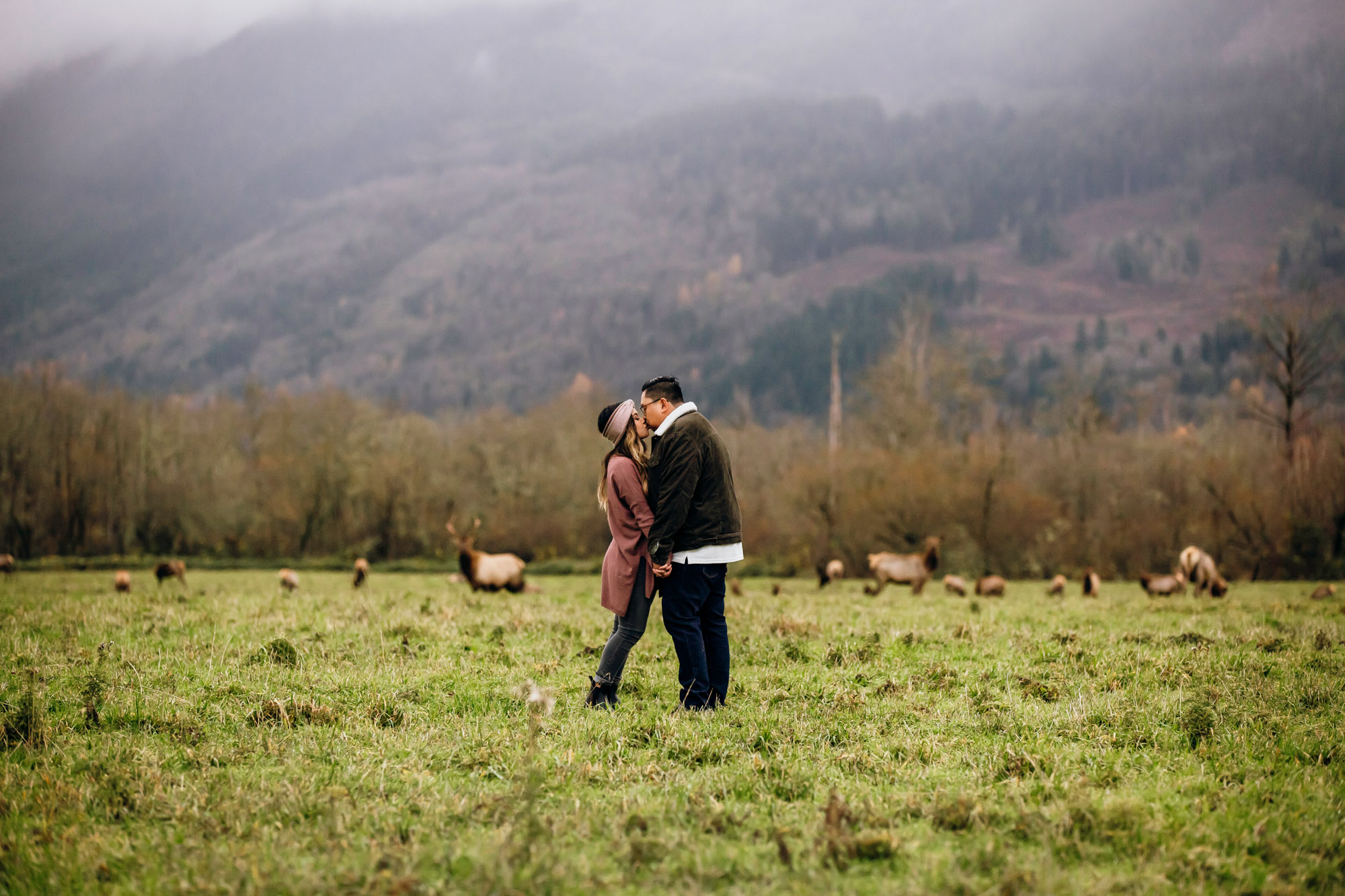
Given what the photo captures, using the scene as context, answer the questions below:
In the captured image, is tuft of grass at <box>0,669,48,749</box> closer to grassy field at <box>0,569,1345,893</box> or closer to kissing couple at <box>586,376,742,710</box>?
grassy field at <box>0,569,1345,893</box>

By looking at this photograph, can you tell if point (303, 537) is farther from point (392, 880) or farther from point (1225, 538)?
point (392, 880)

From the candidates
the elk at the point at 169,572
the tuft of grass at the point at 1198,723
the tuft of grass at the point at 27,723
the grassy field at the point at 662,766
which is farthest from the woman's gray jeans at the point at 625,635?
the elk at the point at 169,572

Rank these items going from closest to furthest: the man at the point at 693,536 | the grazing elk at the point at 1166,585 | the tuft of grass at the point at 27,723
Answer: the tuft of grass at the point at 27,723 < the man at the point at 693,536 < the grazing elk at the point at 1166,585

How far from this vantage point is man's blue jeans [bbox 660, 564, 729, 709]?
24.2 feet

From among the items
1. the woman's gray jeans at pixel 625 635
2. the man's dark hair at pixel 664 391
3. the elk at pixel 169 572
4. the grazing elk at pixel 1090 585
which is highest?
the man's dark hair at pixel 664 391

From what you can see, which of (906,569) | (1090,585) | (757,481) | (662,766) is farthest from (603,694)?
(757,481)

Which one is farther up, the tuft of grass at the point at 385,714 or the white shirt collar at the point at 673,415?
the white shirt collar at the point at 673,415

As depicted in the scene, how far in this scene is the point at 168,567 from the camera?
1009 inches

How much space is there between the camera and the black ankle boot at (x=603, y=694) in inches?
294

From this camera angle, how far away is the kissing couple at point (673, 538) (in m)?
7.32

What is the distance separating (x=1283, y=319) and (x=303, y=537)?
56.9 metres

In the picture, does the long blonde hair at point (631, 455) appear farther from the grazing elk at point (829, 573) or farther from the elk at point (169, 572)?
the grazing elk at point (829, 573)

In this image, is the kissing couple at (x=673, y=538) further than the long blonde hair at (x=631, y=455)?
No

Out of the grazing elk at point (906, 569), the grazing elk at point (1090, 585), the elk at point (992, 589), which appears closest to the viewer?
the grazing elk at point (1090, 585)
